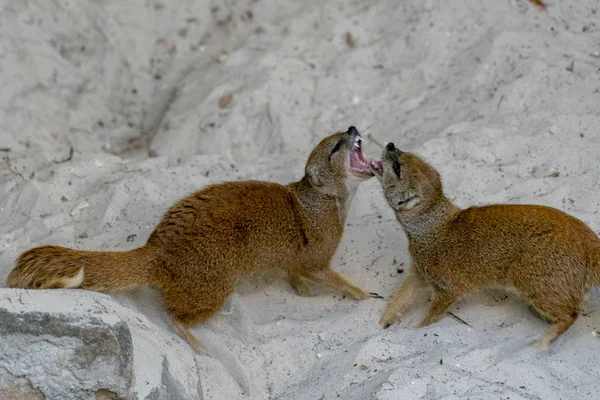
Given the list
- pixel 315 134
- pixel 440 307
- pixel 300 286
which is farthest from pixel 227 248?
pixel 315 134

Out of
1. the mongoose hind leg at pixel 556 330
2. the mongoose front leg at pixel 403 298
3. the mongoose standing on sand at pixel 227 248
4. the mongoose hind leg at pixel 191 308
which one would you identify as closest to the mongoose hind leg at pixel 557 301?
the mongoose hind leg at pixel 556 330

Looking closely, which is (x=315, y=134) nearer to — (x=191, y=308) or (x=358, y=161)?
(x=358, y=161)

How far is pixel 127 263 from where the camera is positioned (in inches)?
139

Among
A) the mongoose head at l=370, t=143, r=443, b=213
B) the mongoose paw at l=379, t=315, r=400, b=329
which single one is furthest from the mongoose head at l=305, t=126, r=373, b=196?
the mongoose paw at l=379, t=315, r=400, b=329

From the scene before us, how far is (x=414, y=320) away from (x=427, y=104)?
64.5 inches

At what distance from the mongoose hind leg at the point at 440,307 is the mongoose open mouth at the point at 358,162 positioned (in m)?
0.70

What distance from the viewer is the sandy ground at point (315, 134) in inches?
137

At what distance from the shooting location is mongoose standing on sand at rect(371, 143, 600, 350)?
134 inches

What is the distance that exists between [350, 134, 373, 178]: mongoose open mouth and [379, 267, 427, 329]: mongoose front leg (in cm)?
54

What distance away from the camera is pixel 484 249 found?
11.9 feet

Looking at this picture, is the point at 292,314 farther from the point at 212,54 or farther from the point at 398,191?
the point at 212,54

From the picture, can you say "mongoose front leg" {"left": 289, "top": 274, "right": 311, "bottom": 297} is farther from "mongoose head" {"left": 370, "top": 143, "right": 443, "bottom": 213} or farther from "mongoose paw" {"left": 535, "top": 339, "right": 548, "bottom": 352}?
"mongoose paw" {"left": 535, "top": 339, "right": 548, "bottom": 352}

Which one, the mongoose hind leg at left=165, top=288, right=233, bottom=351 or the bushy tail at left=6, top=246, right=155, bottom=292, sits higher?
the bushy tail at left=6, top=246, right=155, bottom=292

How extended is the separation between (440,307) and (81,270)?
5.11 ft
